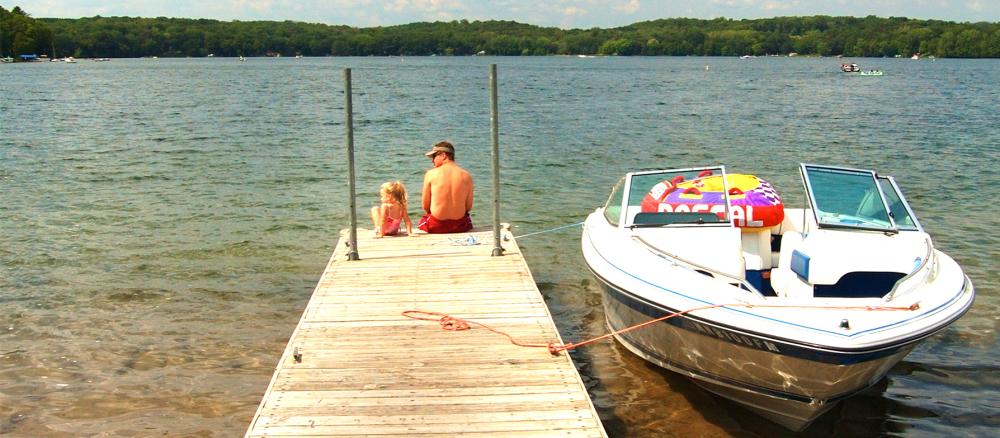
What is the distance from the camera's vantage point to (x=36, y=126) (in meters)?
34.5

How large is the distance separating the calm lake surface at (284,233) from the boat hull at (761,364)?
0.50 m

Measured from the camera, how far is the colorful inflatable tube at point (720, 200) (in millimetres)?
9383

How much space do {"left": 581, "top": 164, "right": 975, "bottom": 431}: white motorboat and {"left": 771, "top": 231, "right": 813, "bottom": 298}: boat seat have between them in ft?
0.05

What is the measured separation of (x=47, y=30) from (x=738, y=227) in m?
190

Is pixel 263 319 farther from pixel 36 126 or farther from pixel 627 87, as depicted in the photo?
pixel 627 87

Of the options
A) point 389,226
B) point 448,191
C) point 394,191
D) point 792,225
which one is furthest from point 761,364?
point 394,191

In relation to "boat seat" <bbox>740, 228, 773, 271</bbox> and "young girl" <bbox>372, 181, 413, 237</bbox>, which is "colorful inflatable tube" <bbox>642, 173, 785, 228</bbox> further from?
"young girl" <bbox>372, 181, 413, 237</bbox>

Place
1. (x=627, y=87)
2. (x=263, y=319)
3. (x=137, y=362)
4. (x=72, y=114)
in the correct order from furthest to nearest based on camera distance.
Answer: (x=627, y=87), (x=72, y=114), (x=263, y=319), (x=137, y=362)

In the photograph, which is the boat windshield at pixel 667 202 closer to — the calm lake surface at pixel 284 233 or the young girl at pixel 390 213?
the calm lake surface at pixel 284 233

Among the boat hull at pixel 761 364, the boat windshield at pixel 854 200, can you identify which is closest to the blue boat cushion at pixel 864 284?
the boat windshield at pixel 854 200

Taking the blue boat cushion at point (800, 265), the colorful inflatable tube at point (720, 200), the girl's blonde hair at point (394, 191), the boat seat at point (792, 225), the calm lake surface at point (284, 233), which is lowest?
the calm lake surface at point (284, 233)

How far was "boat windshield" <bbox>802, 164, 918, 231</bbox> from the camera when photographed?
9.04 m

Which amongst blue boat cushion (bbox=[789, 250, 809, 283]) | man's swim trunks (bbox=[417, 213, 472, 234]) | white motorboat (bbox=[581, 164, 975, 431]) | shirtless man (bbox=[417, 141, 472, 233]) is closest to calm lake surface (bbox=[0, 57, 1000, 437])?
white motorboat (bbox=[581, 164, 975, 431])

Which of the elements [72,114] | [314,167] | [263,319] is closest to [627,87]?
[72,114]
